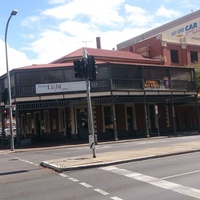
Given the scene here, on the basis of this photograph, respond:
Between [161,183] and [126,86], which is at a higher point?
[126,86]

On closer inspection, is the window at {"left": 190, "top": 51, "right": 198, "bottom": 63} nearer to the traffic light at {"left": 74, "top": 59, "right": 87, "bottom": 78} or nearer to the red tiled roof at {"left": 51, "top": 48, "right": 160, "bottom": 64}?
the red tiled roof at {"left": 51, "top": 48, "right": 160, "bottom": 64}

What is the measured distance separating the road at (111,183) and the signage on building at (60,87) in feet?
53.2

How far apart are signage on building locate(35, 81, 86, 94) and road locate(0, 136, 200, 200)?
53.2 feet

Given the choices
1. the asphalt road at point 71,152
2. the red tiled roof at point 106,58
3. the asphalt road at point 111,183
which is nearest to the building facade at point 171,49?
the red tiled roof at point 106,58

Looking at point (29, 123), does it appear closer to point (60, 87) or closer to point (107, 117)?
point (107, 117)

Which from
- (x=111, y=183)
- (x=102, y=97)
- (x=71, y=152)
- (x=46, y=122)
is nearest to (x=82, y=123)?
(x=46, y=122)

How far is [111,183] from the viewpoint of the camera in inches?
372

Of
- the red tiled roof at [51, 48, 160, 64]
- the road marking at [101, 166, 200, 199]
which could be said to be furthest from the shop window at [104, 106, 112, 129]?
the road marking at [101, 166, 200, 199]

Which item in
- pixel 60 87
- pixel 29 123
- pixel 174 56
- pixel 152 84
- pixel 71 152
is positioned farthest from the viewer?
pixel 174 56

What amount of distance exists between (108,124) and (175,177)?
79.9 ft

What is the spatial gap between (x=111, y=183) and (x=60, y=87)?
20343mm

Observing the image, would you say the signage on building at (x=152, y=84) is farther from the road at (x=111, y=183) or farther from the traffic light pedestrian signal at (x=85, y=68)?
the road at (x=111, y=183)

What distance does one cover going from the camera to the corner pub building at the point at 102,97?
29.2 m

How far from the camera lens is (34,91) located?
1139 inches
